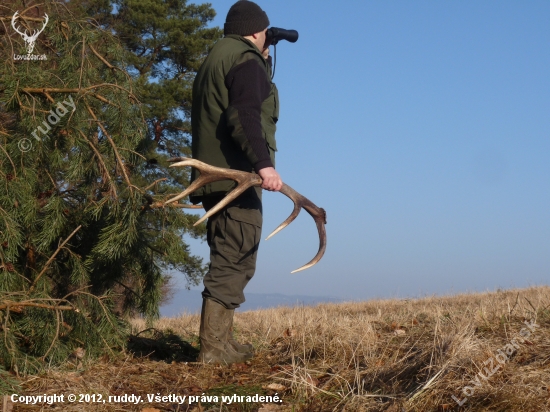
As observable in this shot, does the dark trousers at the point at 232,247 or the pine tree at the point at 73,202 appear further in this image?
the dark trousers at the point at 232,247

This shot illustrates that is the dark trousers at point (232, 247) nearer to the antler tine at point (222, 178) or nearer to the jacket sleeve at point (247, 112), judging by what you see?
the antler tine at point (222, 178)

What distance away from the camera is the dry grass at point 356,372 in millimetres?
2830

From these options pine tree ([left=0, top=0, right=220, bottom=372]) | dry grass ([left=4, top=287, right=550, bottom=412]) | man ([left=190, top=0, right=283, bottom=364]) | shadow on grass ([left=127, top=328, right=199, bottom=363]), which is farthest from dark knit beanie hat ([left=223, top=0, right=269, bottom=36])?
shadow on grass ([left=127, top=328, right=199, bottom=363])

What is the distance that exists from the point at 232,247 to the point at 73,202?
1284 mm

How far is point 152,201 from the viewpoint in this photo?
4398 mm

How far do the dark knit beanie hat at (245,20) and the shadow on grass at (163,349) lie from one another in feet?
7.12

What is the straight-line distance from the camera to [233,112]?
12.7ft

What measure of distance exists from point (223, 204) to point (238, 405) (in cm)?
119

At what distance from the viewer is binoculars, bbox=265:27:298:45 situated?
444cm

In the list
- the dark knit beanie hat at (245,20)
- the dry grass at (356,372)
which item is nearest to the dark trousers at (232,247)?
the dry grass at (356,372)

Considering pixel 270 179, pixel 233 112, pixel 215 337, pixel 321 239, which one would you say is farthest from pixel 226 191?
pixel 215 337

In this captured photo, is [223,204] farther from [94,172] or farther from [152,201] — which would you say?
[94,172]

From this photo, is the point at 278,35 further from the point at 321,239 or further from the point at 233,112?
the point at 321,239

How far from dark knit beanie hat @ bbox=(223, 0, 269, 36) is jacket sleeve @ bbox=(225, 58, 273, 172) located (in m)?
0.37
